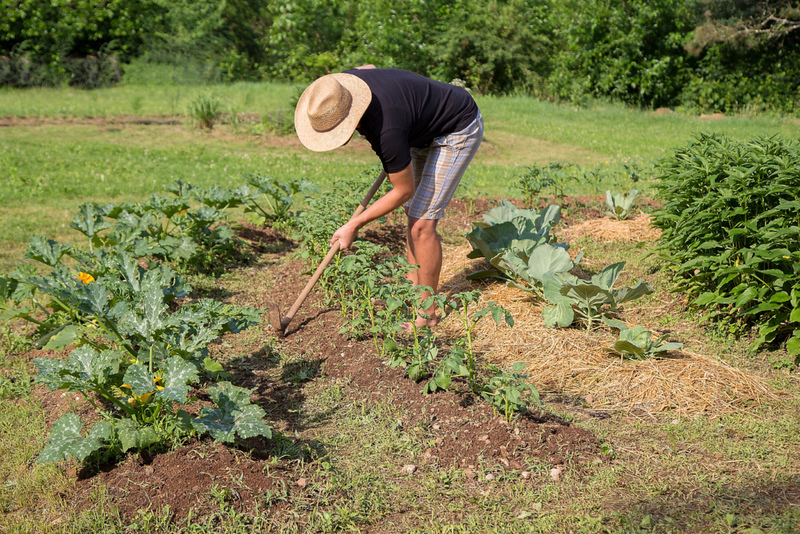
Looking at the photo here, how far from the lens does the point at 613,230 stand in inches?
236

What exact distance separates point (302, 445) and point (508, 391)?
3.15 feet

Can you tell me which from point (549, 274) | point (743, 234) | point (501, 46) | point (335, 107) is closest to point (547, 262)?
point (549, 274)

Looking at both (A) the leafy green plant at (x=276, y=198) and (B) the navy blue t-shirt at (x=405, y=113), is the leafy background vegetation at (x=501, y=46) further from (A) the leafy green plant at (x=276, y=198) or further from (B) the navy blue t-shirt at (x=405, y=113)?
(B) the navy blue t-shirt at (x=405, y=113)

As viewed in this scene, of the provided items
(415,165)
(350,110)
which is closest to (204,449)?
(350,110)

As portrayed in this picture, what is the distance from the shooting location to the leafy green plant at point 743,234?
3.61 m

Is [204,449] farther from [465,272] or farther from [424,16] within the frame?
[424,16]

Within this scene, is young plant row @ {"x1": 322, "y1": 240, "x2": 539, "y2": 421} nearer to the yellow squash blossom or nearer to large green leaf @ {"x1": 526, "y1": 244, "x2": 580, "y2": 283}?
large green leaf @ {"x1": 526, "y1": 244, "x2": 580, "y2": 283}

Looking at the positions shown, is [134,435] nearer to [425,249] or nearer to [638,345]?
[425,249]

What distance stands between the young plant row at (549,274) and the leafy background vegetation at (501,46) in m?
12.1

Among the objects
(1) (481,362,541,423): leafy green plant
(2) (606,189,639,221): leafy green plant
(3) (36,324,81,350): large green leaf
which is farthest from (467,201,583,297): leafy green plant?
(3) (36,324,81,350): large green leaf

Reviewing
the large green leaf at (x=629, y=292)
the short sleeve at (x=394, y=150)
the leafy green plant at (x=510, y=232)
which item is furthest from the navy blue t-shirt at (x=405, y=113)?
the large green leaf at (x=629, y=292)

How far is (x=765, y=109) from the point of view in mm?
15883

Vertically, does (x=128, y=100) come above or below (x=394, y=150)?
below

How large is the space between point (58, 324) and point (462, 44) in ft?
48.2
